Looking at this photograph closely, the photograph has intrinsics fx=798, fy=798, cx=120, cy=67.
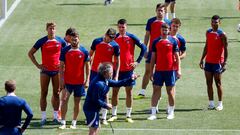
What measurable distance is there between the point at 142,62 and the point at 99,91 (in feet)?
35.5

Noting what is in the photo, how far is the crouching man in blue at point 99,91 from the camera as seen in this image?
15.4m

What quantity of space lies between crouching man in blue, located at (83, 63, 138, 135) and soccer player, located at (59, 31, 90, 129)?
7.45ft

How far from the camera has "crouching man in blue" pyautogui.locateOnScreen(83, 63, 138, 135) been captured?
50.6ft

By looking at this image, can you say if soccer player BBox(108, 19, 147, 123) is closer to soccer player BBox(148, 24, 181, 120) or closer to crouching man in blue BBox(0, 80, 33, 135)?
soccer player BBox(148, 24, 181, 120)

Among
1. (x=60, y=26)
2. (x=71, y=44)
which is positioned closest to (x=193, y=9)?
(x=60, y=26)

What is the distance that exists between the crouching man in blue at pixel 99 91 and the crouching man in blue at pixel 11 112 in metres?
1.69

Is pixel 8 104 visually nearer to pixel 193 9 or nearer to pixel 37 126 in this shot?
pixel 37 126

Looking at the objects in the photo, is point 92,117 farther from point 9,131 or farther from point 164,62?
point 164,62

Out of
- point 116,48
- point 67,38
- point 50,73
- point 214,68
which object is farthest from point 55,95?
point 214,68

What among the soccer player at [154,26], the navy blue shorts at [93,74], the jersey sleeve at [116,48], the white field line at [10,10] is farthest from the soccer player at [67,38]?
the white field line at [10,10]

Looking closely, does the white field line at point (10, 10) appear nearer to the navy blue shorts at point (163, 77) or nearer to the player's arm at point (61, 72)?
the navy blue shorts at point (163, 77)

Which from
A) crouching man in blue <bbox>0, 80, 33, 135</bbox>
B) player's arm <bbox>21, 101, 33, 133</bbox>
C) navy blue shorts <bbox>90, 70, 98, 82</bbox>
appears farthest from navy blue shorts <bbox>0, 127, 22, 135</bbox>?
navy blue shorts <bbox>90, 70, 98, 82</bbox>

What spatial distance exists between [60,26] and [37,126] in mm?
12918

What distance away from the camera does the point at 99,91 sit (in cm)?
1554
